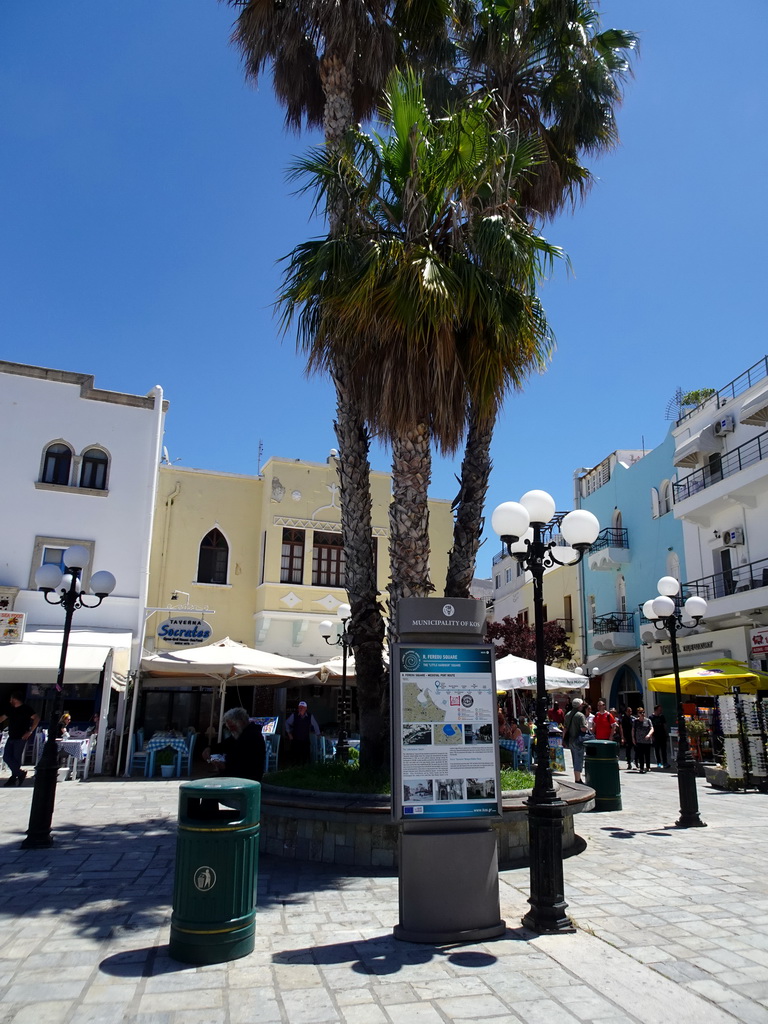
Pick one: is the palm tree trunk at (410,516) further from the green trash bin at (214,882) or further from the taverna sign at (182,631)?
the taverna sign at (182,631)

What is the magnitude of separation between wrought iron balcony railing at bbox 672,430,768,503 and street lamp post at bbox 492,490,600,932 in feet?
50.2

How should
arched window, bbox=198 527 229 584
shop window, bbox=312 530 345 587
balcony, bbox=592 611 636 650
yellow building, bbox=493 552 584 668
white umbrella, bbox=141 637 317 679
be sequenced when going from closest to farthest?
white umbrella, bbox=141 637 317 679, arched window, bbox=198 527 229 584, shop window, bbox=312 530 345 587, balcony, bbox=592 611 636 650, yellow building, bbox=493 552 584 668

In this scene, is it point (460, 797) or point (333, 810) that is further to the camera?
point (333, 810)

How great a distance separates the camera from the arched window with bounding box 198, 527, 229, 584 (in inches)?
884

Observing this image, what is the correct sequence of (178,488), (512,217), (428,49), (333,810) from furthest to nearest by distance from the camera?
(178,488) < (428,49) < (512,217) < (333,810)

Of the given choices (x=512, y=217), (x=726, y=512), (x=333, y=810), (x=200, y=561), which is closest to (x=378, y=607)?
(x=333, y=810)

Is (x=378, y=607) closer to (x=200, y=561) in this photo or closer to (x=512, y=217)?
(x=512, y=217)

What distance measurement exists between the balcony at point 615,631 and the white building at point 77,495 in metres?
17.9

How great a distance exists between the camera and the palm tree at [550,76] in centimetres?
1112

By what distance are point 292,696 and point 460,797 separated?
17.9 meters

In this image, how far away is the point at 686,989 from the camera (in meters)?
4.31

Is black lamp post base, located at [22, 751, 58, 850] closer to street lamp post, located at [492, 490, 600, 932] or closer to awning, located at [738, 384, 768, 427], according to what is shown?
street lamp post, located at [492, 490, 600, 932]

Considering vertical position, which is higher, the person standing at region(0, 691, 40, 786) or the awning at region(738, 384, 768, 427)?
the awning at region(738, 384, 768, 427)

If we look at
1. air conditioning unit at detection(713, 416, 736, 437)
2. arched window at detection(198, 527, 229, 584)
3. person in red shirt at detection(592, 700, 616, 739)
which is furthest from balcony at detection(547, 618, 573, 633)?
arched window at detection(198, 527, 229, 584)
